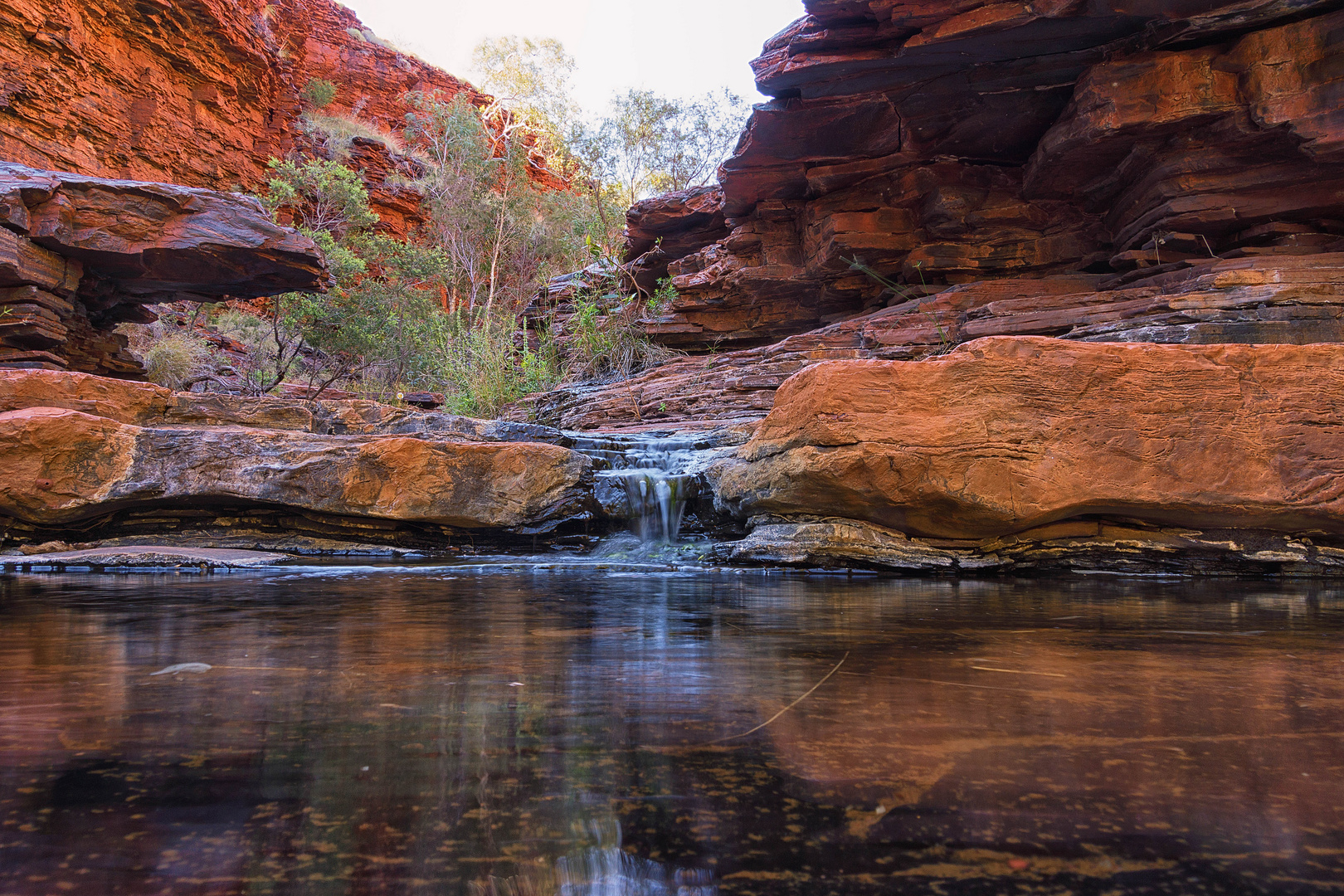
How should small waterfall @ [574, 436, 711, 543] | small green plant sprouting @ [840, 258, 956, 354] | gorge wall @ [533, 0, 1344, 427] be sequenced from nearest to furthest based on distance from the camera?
small waterfall @ [574, 436, 711, 543] → gorge wall @ [533, 0, 1344, 427] → small green plant sprouting @ [840, 258, 956, 354]

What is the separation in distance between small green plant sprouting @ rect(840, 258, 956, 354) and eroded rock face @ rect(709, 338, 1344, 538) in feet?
13.9

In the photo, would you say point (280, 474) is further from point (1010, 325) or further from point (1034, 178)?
point (1034, 178)

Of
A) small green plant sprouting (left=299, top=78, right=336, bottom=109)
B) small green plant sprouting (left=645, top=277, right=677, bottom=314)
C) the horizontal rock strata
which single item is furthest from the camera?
small green plant sprouting (left=299, top=78, right=336, bottom=109)

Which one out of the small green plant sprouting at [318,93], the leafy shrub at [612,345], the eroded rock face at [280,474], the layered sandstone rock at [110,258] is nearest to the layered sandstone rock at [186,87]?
the small green plant sprouting at [318,93]

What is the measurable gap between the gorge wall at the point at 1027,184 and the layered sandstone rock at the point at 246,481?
12.1ft

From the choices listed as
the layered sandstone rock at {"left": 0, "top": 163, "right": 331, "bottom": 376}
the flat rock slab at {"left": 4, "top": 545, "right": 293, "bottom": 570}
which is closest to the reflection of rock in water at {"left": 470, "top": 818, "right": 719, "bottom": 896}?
the flat rock slab at {"left": 4, "top": 545, "right": 293, "bottom": 570}

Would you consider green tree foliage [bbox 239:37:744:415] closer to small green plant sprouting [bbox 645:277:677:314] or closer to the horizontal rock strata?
small green plant sprouting [bbox 645:277:677:314]

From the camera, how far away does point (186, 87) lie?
Result: 703 inches

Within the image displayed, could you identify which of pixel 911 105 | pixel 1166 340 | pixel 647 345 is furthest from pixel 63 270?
pixel 1166 340

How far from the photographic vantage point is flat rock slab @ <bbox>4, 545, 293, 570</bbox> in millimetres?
4570

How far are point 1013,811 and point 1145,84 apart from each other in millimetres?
9208

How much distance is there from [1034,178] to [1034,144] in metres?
0.50

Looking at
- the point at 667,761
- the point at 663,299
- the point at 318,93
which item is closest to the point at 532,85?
the point at 318,93

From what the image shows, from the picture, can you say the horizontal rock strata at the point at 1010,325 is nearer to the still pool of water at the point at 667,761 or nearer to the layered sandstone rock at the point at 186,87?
the still pool of water at the point at 667,761
